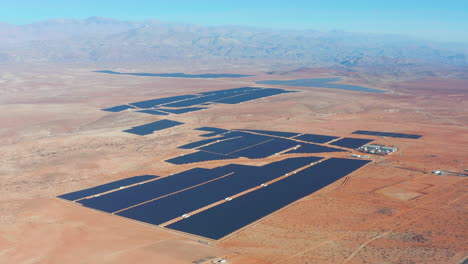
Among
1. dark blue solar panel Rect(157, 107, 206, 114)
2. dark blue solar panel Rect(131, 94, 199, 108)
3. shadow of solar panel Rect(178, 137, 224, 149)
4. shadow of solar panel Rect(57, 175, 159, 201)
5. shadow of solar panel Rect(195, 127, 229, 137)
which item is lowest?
shadow of solar panel Rect(57, 175, 159, 201)

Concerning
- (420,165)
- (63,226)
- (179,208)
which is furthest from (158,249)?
(420,165)

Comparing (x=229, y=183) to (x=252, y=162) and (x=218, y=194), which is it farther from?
(x=252, y=162)

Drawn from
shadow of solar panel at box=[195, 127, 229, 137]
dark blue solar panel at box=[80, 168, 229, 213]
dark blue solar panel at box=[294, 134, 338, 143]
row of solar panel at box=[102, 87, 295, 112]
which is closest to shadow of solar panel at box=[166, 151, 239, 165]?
dark blue solar panel at box=[80, 168, 229, 213]

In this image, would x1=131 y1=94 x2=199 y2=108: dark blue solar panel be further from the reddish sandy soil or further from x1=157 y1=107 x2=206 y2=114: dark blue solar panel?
the reddish sandy soil

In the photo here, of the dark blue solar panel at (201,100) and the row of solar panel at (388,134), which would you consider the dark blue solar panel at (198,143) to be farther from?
the dark blue solar panel at (201,100)

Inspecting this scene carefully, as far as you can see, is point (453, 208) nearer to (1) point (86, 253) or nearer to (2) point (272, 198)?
(2) point (272, 198)
